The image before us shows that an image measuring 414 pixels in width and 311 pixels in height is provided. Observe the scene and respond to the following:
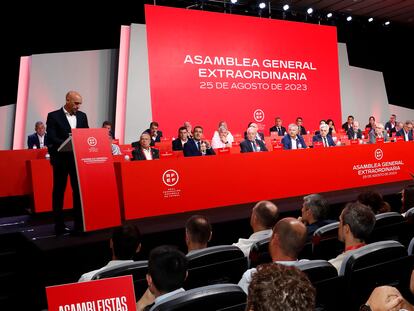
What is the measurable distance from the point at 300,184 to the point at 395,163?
1.92 meters

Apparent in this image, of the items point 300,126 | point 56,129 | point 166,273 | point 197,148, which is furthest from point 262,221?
point 300,126

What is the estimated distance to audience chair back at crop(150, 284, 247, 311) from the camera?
1329 millimetres

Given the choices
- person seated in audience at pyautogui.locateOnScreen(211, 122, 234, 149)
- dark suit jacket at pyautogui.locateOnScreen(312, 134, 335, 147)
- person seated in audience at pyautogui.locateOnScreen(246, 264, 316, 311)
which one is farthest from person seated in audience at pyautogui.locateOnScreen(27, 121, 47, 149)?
person seated in audience at pyautogui.locateOnScreen(246, 264, 316, 311)

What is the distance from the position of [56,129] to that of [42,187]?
6.42ft

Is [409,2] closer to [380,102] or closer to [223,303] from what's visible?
[380,102]

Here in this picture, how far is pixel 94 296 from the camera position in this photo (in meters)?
1.15

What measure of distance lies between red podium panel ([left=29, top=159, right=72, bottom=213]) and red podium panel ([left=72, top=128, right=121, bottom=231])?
1.81m

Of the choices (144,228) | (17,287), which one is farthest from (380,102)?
(17,287)

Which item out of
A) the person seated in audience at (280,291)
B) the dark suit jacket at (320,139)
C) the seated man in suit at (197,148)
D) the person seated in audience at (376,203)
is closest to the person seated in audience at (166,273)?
the person seated in audience at (280,291)

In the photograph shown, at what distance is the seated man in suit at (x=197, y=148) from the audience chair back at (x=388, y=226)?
2.93 metres

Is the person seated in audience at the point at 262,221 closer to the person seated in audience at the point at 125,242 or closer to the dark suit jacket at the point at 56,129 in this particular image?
the person seated in audience at the point at 125,242

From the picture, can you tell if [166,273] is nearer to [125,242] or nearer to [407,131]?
[125,242]

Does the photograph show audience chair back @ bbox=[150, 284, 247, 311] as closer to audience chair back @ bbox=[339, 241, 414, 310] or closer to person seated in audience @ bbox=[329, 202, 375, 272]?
audience chair back @ bbox=[339, 241, 414, 310]

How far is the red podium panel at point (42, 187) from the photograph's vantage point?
17.5ft
